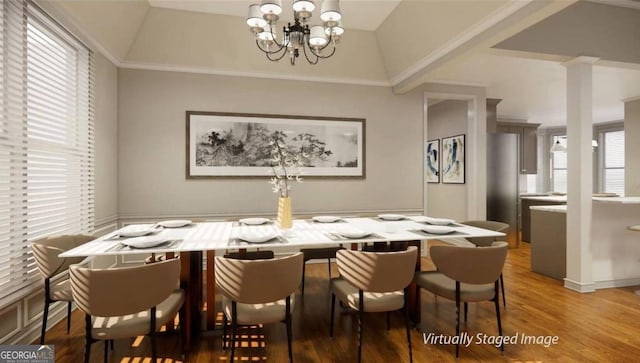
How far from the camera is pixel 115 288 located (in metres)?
1.66

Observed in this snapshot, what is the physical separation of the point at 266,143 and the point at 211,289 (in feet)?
7.77

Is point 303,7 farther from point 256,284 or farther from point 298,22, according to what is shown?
point 256,284

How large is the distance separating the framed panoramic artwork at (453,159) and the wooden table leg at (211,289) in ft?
15.1

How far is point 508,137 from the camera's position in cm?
571

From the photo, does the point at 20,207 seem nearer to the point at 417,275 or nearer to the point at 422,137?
the point at 417,275

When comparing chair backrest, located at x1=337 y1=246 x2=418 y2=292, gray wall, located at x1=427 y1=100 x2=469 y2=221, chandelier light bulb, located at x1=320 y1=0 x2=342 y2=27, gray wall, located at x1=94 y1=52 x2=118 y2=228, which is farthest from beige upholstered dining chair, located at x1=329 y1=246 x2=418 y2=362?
gray wall, located at x1=427 y1=100 x2=469 y2=221

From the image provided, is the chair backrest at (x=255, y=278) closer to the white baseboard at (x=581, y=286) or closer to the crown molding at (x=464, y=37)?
the crown molding at (x=464, y=37)

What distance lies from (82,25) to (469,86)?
199 inches

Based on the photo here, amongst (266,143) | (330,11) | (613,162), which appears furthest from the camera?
(613,162)

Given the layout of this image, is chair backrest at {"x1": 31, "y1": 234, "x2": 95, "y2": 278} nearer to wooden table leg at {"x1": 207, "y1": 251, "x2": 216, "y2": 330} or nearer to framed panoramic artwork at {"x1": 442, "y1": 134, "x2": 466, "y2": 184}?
wooden table leg at {"x1": 207, "y1": 251, "x2": 216, "y2": 330}

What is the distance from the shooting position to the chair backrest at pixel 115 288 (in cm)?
164

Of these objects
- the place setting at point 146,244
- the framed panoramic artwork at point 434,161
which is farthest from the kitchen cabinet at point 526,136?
the place setting at point 146,244

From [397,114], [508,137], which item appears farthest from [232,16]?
[508,137]

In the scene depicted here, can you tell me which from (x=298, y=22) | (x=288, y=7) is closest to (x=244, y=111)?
(x=288, y=7)
